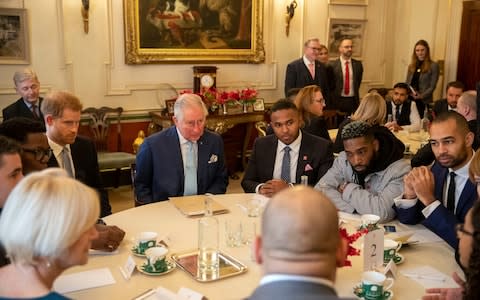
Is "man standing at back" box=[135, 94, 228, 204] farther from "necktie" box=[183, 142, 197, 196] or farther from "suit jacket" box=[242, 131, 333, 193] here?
"suit jacket" box=[242, 131, 333, 193]

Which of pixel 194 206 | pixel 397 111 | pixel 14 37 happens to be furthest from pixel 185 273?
pixel 397 111

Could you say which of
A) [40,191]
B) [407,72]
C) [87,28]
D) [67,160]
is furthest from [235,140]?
[40,191]

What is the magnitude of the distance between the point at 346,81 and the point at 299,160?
13.6 ft

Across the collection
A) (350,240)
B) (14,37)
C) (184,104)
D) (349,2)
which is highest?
(349,2)

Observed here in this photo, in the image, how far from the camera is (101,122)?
19.3ft

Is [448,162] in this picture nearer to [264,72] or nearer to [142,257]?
[142,257]

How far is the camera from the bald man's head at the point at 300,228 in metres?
1.05

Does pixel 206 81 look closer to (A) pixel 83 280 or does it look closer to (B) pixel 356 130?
(B) pixel 356 130

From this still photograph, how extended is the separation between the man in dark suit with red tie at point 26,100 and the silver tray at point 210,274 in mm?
3174

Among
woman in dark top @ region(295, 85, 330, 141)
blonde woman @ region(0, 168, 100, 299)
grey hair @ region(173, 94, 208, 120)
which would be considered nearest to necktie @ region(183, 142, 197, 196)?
grey hair @ region(173, 94, 208, 120)

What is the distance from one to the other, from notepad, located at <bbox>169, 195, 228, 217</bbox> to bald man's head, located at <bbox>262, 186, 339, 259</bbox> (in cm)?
170

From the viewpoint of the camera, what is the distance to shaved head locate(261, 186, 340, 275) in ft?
3.45

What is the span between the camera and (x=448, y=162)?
8.51 ft

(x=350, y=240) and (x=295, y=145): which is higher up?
(x=295, y=145)
